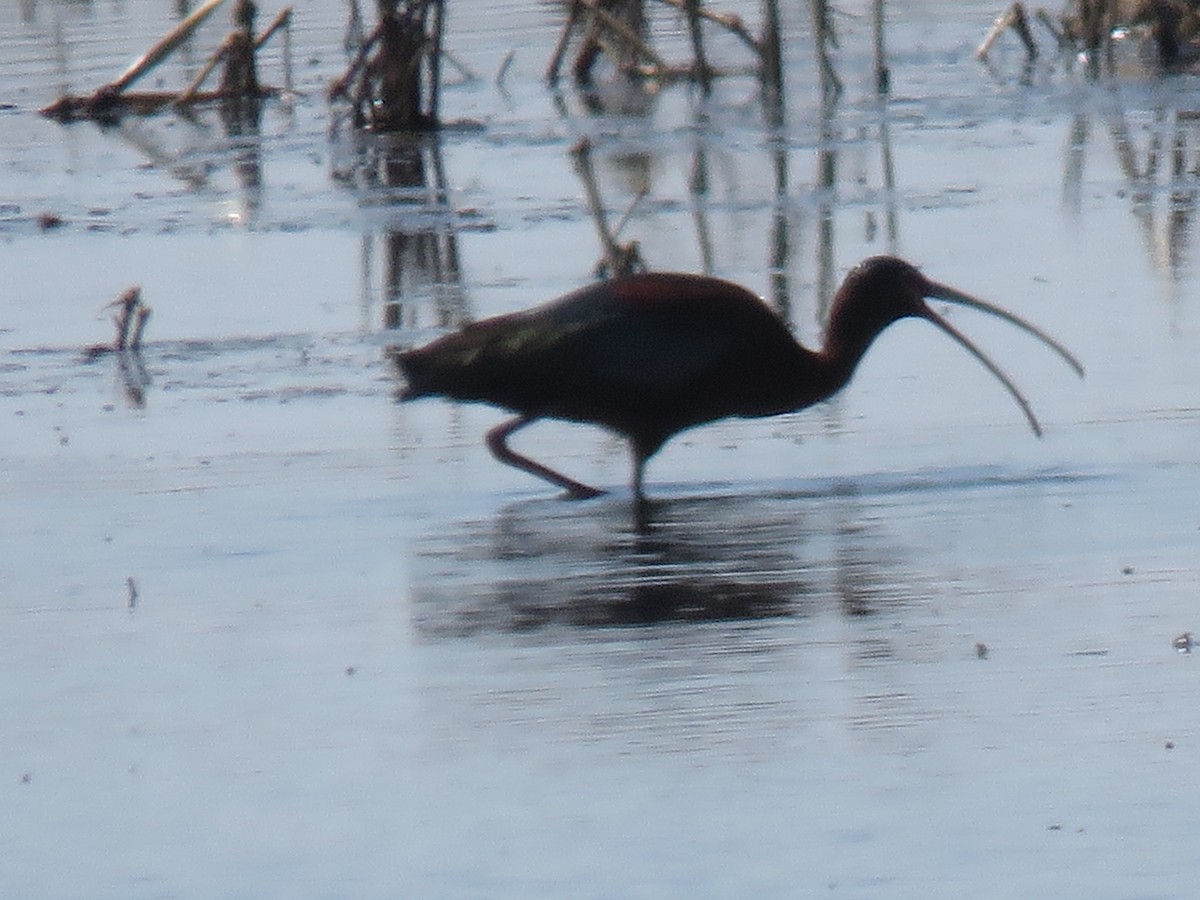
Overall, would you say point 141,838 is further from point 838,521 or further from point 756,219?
point 756,219

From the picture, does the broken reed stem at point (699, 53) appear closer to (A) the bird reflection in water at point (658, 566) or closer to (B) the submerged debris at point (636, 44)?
(B) the submerged debris at point (636, 44)

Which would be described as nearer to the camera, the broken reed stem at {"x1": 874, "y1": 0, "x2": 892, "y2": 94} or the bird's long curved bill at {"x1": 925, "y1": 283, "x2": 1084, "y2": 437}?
the bird's long curved bill at {"x1": 925, "y1": 283, "x2": 1084, "y2": 437}

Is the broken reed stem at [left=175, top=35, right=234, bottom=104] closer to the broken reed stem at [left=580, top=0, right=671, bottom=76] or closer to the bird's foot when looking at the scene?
the broken reed stem at [left=580, top=0, right=671, bottom=76]

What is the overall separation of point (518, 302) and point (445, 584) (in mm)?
3957

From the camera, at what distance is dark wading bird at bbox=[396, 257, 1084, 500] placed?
25.7 ft

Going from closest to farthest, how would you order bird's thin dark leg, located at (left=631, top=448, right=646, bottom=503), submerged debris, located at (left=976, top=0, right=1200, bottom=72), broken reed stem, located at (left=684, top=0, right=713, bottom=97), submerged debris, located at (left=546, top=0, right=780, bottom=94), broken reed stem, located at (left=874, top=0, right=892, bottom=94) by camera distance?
bird's thin dark leg, located at (left=631, top=448, right=646, bottom=503) → broken reed stem, located at (left=874, top=0, right=892, bottom=94) → submerged debris, located at (left=546, top=0, right=780, bottom=94) → broken reed stem, located at (left=684, top=0, right=713, bottom=97) → submerged debris, located at (left=976, top=0, right=1200, bottom=72)

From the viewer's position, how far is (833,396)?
8.52 meters

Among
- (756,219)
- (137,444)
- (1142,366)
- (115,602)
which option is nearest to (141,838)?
(115,602)

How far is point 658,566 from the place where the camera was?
6.98 meters

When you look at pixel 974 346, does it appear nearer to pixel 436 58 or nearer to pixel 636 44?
pixel 436 58

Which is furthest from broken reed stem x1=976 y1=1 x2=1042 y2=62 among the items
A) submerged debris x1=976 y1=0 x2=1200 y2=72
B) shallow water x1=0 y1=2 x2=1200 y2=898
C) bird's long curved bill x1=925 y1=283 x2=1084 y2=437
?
bird's long curved bill x1=925 y1=283 x2=1084 y2=437

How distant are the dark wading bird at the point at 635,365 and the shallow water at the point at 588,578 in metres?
0.18

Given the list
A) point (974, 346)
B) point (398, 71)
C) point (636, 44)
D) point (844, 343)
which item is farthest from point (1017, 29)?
point (844, 343)

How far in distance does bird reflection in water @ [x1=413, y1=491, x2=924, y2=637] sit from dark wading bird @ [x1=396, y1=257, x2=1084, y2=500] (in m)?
0.26
